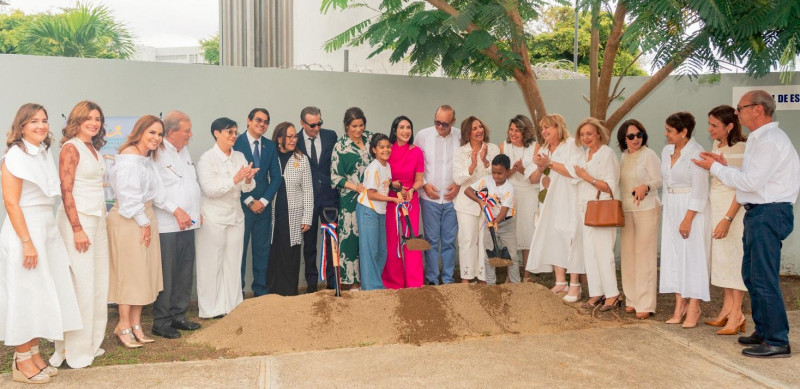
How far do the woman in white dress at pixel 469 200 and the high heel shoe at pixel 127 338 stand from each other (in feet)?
10.4

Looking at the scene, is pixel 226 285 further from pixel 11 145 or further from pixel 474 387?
pixel 474 387

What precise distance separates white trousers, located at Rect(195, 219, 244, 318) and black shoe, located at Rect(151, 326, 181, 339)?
647mm

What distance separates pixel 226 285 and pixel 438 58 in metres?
3.17

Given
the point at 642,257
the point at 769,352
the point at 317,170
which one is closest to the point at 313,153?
the point at 317,170

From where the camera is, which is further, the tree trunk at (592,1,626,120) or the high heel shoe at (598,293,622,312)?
the tree trunk at (592,1,626,120)

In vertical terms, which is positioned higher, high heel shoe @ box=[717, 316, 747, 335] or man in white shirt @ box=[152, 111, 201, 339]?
man in white shirt @ box=[152, 111, 201, 339]

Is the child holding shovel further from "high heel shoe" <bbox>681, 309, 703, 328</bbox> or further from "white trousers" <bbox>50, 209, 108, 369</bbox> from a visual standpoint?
"high heel shoe" <bbox>681, 309, 703, 328</bbox>

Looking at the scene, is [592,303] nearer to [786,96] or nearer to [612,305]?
[612,305]

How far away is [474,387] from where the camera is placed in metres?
4.46

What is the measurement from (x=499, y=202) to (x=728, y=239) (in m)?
2.16

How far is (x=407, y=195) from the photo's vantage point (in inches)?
277

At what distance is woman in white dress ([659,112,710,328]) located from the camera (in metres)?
5.86

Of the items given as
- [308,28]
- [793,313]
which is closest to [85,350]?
[793,313]

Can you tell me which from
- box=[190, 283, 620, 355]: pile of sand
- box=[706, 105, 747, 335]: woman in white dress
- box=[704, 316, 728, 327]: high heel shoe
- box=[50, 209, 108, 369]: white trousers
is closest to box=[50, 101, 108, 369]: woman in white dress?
box=[50, 209, 108, 369]: white trousers
